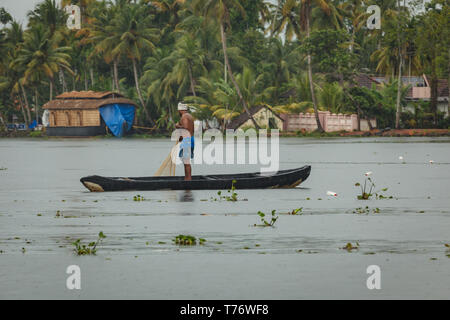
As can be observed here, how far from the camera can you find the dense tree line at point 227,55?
70.4 m

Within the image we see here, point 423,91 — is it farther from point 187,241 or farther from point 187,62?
point 187,241

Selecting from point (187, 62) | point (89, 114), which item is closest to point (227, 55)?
point (187, 62)

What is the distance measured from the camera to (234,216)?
53.2 feet

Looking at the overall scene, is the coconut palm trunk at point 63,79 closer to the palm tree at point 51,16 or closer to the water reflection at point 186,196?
the palm tree at point 51,16

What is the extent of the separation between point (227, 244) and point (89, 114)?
69.5m

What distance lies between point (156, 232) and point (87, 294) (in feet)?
15.6

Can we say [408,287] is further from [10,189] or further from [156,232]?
[10,189]

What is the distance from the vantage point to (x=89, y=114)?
265ft

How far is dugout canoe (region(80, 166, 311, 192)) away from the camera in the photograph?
803 inches

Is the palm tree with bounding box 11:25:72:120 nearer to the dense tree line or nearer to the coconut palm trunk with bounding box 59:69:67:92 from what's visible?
the dense tree line

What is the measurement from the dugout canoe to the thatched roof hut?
58573 millimetres

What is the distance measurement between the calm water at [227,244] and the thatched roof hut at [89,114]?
56.3 m

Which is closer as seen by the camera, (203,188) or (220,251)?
(220,251)

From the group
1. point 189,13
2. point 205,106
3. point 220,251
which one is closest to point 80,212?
point 220,251
